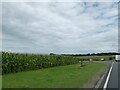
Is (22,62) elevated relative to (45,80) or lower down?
elevated

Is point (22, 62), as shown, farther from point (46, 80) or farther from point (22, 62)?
point (46, 80)

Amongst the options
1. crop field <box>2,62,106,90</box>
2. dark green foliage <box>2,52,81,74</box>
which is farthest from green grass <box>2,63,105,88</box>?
dark green foliage <box>2,52,81,74</box>

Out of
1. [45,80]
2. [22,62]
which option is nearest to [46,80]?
[45,80]

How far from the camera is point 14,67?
28469 millimetres

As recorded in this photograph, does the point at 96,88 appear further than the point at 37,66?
No

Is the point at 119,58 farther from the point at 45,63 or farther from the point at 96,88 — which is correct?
the point at 96,88

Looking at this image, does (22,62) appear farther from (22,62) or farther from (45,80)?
(45,80)

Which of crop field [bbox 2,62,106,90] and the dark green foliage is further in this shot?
the dark green foliage

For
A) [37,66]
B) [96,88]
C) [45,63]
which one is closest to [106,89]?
[96,88]

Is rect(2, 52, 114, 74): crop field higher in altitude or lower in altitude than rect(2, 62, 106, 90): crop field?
higher

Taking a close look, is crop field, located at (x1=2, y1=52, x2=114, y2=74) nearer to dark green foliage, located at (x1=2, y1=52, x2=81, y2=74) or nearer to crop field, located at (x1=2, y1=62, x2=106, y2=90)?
dark green foliage, located at (x1=2, y1=52, x2=81, y2=74)

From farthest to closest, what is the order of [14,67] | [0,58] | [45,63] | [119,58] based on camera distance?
[119,58] < [45,63] < [14,67] < [0,58]

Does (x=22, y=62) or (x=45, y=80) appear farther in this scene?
(x=22, y=62)

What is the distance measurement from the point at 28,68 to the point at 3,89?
18812mm
